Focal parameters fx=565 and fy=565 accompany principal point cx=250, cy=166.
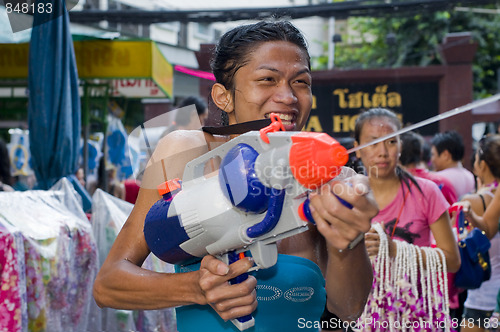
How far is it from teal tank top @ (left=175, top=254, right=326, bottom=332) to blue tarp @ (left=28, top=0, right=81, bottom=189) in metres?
2.54

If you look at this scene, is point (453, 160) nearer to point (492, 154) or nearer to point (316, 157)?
point (492, 154)

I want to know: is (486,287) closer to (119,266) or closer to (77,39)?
(119,266)

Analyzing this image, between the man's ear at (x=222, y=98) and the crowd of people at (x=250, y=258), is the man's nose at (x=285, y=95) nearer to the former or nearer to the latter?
the crowd of people at (x=250, y=258)

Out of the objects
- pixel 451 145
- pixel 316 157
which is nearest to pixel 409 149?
pixel 451 145

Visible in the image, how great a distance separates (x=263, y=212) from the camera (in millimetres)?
1095

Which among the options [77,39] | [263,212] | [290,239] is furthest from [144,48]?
[263,212]

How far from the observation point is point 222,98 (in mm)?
1599

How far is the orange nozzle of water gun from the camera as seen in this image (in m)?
0.96

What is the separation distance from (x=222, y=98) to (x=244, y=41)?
18cm

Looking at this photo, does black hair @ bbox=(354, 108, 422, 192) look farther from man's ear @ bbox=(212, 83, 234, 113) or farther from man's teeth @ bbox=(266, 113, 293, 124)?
man's teeth @ bbox=(266, 113, 293, 124)

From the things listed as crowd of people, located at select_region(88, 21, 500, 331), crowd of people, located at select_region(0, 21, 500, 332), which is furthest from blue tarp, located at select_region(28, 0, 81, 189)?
crowd of people, located at select_region(88, 21, 500, 331)

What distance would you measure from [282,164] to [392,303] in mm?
1967

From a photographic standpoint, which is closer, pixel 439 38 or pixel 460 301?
pixel 460 301

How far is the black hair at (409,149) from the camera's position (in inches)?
181
